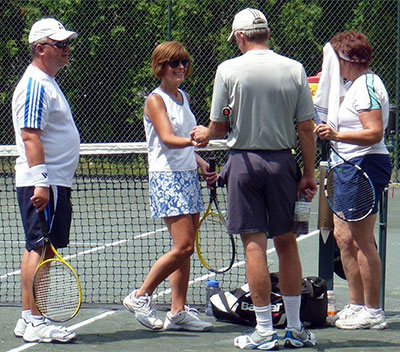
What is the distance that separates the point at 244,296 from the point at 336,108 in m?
1.19

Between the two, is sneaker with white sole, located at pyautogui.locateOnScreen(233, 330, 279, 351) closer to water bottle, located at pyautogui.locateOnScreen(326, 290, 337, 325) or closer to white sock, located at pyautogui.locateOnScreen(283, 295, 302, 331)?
white sock, located at pyautogui.locateOnScreen(283, 295, 302, 331)

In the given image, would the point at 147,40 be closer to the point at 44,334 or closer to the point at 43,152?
the point at 43,152

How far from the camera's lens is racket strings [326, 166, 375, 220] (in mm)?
5355

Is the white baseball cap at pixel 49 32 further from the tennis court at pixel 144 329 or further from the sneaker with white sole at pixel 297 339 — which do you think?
the sneaker with white sole at pixel 297 339

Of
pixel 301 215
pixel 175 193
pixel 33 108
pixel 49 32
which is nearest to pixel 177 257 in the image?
pixel 175 193

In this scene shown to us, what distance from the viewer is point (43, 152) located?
5.10 meters

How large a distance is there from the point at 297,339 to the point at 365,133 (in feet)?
3.72

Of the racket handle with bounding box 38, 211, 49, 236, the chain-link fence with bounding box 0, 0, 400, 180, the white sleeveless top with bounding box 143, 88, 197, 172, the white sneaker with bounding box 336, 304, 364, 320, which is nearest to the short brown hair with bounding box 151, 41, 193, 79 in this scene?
the white sleeveless top with bounding box 143, 88, 197, 172

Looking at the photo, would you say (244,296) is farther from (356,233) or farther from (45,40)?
(45,40)

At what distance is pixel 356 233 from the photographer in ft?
18.1

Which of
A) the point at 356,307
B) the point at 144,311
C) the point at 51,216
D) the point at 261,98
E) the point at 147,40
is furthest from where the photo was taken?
the point at 147,40

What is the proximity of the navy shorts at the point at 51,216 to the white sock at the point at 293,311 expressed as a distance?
1.21 meters

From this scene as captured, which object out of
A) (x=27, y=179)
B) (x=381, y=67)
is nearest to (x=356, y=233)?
(x=27, y=179)

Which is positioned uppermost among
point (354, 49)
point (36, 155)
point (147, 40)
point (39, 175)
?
point (147, 40)
